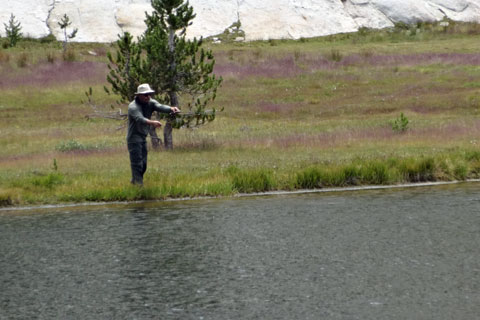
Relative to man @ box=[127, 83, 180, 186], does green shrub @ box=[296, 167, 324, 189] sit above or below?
below

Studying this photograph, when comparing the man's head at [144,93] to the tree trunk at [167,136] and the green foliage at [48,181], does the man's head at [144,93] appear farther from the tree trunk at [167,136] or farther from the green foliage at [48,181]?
the tree trunk at [167,136]

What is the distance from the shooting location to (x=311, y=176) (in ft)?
52.3

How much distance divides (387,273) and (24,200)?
8379 millimetres

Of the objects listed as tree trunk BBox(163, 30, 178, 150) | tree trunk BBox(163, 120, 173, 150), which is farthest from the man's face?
tree trunk BBox(163, 120, 173, 150)

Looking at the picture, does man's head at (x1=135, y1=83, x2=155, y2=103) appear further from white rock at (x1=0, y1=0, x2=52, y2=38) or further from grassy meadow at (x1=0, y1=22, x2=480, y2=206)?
white rock at (x1=0, y1=0, x2=52, y2=38)

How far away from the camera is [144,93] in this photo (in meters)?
14.8

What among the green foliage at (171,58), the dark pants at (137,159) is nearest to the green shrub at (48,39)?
the green foliage at (171,58)

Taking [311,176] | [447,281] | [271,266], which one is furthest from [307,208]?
[447,281]

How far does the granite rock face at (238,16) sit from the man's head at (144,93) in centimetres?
4847

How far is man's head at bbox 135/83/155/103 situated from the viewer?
1477 centimetres

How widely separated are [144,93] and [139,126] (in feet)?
1.98

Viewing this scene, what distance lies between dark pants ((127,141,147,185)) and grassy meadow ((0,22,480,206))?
0.27 metres

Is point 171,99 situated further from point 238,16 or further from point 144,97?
point 238,16

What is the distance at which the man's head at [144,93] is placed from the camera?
48.4 feet
